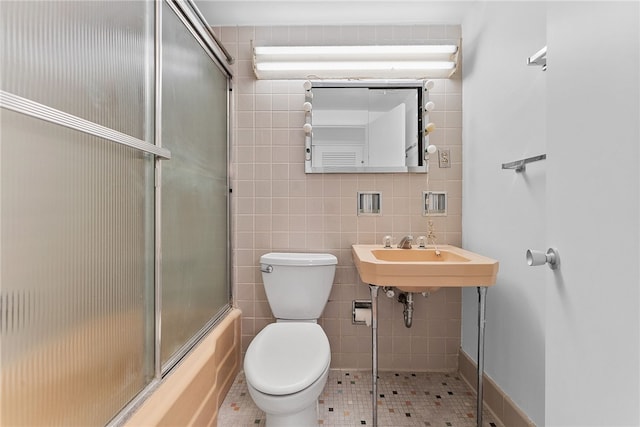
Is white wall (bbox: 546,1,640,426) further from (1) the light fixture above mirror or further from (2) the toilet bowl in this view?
(1) the light fixture above mirror

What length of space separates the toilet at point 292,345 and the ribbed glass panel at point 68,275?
0.44 metres

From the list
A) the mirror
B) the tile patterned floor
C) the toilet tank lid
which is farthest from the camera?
the mirror

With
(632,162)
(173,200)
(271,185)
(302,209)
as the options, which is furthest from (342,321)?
(632,162)

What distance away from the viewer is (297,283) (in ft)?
5.65

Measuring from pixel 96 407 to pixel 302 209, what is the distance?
4.35 ft

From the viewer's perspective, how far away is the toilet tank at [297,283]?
1.72 m

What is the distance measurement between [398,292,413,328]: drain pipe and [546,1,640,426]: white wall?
1024mm

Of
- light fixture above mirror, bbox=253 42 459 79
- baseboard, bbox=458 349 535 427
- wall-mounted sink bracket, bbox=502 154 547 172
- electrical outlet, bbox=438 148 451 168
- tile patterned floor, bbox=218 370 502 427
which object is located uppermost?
light fixture above mirror, bbox=253 42 459 79

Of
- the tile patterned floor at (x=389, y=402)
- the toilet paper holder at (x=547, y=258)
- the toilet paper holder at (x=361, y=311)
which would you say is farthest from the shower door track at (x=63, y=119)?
the toilet paper holder at (x=361, y=311)

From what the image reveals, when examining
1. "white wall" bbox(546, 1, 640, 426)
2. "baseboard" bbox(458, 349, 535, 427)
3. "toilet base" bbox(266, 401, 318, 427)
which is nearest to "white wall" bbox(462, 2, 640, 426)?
"white wall" bbox(546, 1, 640, 426)

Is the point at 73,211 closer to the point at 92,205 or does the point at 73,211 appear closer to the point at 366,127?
the point at 92,205

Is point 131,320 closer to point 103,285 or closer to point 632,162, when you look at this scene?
point 103,285

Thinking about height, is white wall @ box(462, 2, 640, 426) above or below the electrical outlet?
below

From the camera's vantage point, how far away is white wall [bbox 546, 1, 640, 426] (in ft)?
1.68
